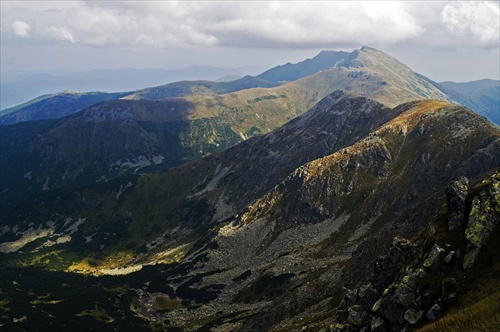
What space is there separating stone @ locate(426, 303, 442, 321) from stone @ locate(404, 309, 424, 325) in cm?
155

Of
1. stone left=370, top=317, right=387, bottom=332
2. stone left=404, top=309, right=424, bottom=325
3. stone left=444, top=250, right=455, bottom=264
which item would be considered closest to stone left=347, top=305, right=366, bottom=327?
stone left=370, top=317, right=387, bottom=332

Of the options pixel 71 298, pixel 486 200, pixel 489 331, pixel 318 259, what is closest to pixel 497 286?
pixel 489 331

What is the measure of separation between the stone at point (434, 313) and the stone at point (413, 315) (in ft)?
5.07

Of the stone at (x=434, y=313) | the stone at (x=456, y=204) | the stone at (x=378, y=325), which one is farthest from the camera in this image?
the stone at (x=456, y=204)

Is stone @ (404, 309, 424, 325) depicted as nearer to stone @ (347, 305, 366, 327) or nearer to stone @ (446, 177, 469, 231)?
stone @ (347, 305, 366, 327)

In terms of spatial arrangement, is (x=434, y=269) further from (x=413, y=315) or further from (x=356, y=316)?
(x=356, y=316)

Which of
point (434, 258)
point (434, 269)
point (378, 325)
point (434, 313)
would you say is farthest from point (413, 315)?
point (434, 258)

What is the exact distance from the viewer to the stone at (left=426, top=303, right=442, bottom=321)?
3916cm

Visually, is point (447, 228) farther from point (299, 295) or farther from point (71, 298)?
point (71, 298)

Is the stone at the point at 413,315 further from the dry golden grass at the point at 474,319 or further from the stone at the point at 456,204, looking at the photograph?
the stone at the point at 456,204

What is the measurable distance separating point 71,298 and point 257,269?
90155mm

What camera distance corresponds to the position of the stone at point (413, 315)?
41000mm

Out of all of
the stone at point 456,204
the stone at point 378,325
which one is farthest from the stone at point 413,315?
the stone at point 456,204

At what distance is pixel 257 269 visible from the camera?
190 m
